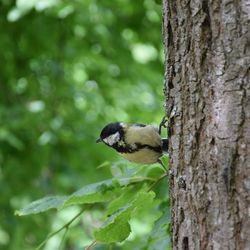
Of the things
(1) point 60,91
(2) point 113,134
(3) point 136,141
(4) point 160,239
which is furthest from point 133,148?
(1) point 60,91

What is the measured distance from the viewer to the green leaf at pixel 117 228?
1.54m

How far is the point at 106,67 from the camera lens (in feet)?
13.2

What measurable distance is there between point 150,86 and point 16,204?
1.09m

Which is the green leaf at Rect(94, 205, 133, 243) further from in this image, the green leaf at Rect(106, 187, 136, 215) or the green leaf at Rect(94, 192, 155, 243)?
the green leaf at Rect(106, 187, 136, 215)

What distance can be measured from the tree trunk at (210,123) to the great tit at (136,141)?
0.62m

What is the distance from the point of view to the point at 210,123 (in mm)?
1321

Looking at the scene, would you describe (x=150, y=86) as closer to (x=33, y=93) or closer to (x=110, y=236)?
(x=33, y=93)

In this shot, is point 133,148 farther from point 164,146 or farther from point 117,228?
point 117,228

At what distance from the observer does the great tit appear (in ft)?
6.88

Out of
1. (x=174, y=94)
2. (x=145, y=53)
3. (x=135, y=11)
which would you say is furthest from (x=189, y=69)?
(x=145, y=53)

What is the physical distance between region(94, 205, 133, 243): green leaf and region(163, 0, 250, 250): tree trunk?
15 cm

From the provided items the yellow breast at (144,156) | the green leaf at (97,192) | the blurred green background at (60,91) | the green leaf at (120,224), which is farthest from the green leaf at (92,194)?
the blurred green background at (60,91)

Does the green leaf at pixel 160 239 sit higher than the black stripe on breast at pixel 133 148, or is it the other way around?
the black stripe on breast at pixel 133 148

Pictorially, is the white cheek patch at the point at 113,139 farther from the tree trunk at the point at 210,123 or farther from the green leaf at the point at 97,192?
the tree trunk at the point at 210,123
